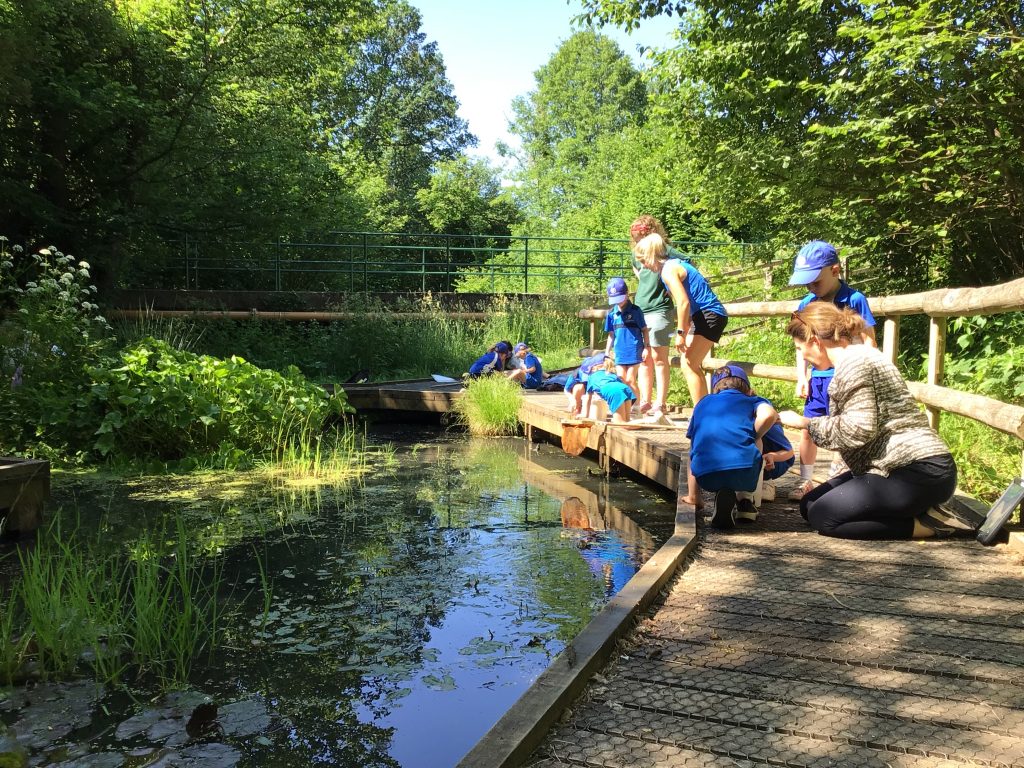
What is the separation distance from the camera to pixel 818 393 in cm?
455

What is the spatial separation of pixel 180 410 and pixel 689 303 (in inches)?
168

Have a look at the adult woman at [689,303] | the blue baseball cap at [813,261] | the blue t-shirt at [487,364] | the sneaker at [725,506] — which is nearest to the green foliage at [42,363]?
the blue t-shirt at [487,364]

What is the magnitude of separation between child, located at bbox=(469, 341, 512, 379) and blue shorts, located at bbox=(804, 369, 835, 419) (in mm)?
6650

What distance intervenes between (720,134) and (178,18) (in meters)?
9.73

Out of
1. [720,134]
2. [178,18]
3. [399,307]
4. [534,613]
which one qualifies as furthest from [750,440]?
[178,18]

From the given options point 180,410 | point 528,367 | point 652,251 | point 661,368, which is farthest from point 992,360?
point 528,367

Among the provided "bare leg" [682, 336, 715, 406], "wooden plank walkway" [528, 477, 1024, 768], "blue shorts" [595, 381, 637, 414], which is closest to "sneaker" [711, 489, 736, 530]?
"wooden plank walkway" [528, 477, 1024, 768]

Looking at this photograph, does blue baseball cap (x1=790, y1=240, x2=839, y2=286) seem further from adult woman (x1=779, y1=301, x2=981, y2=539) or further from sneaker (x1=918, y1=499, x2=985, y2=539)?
sneaker (x1=918, y1=499, x2=985, y2=539)

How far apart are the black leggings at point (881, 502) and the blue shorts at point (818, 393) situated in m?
0.51

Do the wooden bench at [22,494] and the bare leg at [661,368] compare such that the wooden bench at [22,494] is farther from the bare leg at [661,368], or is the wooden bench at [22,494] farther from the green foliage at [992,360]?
the green foliage at [992,360]

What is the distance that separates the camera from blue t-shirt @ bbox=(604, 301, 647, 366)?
7363mm

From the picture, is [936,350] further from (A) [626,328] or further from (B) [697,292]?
(A) [626,328]

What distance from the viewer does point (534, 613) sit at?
13.0 feet

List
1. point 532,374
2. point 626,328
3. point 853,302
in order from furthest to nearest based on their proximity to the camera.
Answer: point 532,374 → point 626,328 → point 853,302
